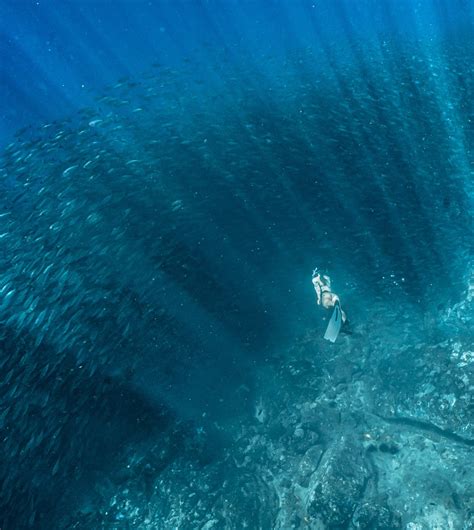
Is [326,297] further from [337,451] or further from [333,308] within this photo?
[337,451]

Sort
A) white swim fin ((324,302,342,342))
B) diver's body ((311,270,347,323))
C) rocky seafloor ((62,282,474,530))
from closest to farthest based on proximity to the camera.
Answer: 1. white swim fin ((324,302,342,342))
2. diver's body ((311,270,347,323))
3. rocky seafloor ((62,282,474,530))

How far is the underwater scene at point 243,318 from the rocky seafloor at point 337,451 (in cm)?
6

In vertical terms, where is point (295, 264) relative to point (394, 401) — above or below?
above

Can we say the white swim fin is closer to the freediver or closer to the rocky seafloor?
the freediver

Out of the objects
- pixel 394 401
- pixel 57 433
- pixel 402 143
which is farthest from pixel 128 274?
pixel 402 143

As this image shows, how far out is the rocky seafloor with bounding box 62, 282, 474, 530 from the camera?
909 cm

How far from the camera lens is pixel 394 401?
1093 centimetres

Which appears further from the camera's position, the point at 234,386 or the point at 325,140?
the point at 325,140

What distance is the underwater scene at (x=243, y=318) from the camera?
9.74 m

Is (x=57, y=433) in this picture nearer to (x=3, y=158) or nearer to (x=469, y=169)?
(x=3, y=158)

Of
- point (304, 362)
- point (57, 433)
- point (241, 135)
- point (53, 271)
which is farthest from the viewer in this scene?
point (241, 135)

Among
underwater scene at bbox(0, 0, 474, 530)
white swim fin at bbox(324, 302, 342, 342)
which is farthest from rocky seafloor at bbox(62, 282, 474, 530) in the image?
white swim fin at bbox(324, 302, 342, 342)

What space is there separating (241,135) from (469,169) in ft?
36.1

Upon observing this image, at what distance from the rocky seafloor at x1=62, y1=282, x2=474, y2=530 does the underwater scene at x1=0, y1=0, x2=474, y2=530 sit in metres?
0.06
